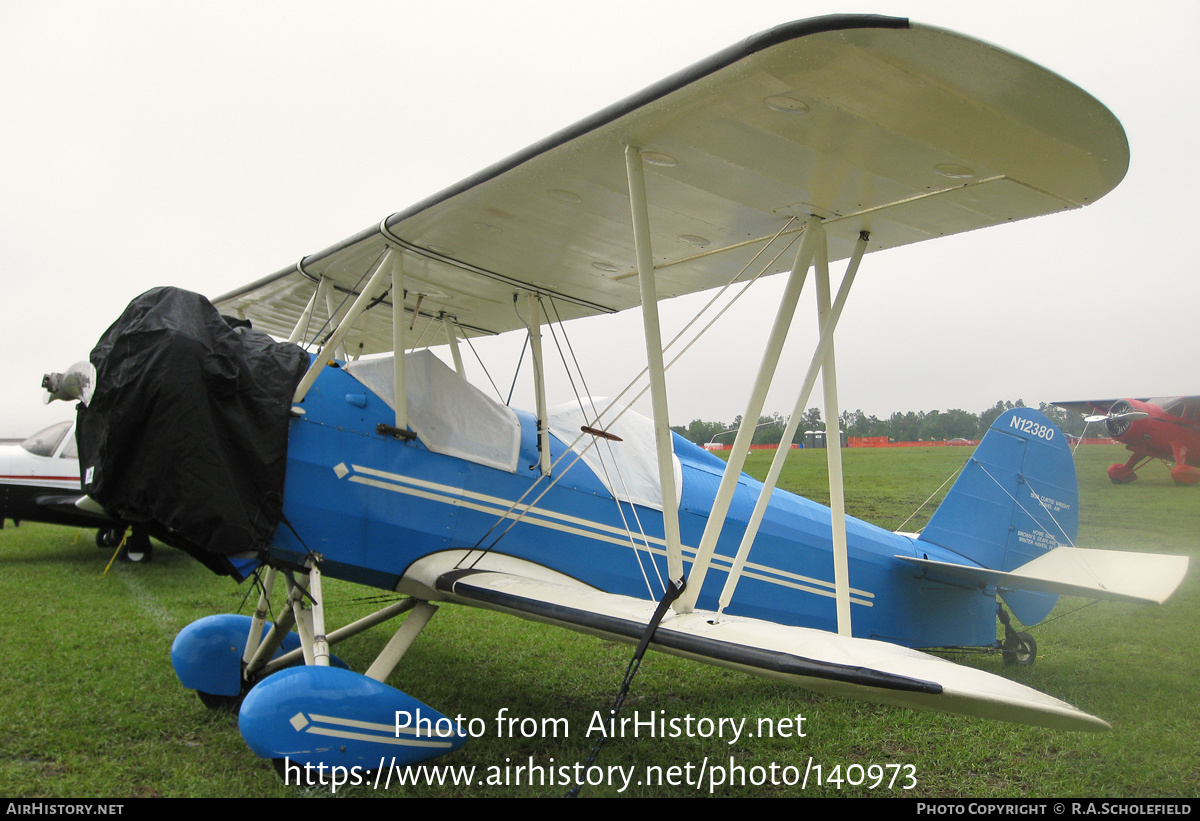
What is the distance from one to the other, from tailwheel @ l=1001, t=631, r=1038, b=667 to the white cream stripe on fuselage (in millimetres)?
1593

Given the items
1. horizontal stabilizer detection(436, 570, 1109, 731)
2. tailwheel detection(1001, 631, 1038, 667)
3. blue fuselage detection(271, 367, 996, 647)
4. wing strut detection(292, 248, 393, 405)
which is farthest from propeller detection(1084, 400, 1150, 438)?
wing strut detection(292, 248, 393, 405)

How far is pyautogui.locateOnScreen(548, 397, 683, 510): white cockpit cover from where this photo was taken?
14.4 feet

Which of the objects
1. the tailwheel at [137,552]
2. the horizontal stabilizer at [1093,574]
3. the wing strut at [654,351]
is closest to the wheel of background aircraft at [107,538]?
the tailwheel at [137,552]

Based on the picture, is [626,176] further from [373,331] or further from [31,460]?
[31,460]

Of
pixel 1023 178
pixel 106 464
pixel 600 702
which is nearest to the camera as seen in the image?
pixel 1023 178

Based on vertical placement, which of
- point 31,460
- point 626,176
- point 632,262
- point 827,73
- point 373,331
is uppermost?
point 827,73

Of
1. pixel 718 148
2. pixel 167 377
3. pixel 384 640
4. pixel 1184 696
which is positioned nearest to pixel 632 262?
Result: pixel 718 148

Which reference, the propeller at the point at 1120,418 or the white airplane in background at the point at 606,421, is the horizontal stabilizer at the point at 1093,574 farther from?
the propeller at the point at 1120,418

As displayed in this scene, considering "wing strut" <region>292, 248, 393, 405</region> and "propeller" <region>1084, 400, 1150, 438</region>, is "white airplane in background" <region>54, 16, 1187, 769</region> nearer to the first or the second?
"wing strut" <region>292, 248, 393, 405</region>

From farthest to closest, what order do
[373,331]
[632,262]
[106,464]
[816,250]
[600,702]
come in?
[373,331] → [600,702] → [632,262] → [816,250] → [106,464]

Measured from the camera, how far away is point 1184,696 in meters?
4.94

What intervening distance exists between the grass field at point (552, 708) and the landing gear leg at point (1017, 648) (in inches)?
4.7

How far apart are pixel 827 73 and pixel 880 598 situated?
12.4ft

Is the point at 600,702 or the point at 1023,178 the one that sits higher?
the point at 1023,178
